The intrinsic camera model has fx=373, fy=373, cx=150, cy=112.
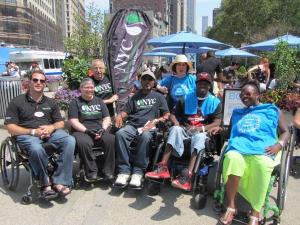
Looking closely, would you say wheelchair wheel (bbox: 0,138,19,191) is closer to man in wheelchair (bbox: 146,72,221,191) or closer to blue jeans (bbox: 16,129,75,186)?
blue jeans (bbox: 16,129,75,186)

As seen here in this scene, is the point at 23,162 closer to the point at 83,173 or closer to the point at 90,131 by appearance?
the point at 83,173

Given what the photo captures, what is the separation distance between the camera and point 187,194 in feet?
15.5

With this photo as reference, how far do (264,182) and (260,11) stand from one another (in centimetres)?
4971

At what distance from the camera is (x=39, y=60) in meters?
26.1

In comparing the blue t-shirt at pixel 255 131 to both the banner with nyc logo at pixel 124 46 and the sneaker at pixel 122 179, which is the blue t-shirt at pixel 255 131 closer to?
the sneaker at pixel 122 179

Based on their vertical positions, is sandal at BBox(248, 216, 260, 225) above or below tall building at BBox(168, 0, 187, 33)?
below

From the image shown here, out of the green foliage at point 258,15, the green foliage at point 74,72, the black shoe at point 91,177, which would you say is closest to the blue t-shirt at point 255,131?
the black shoe at point 91,177

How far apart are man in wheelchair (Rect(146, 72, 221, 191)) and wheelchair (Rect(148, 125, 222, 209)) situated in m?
0.08

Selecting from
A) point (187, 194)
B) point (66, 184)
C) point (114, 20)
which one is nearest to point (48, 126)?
point (66, 184)

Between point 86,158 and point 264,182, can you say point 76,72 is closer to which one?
point 86,158

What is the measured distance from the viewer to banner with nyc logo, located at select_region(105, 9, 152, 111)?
764 centimetres

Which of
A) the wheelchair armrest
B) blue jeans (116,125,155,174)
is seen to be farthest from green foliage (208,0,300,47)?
the wheelchair armrest

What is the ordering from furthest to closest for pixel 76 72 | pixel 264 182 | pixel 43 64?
pixel 43 64, pixel 76 72, pixel 264 182

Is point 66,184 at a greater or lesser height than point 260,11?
lesser
